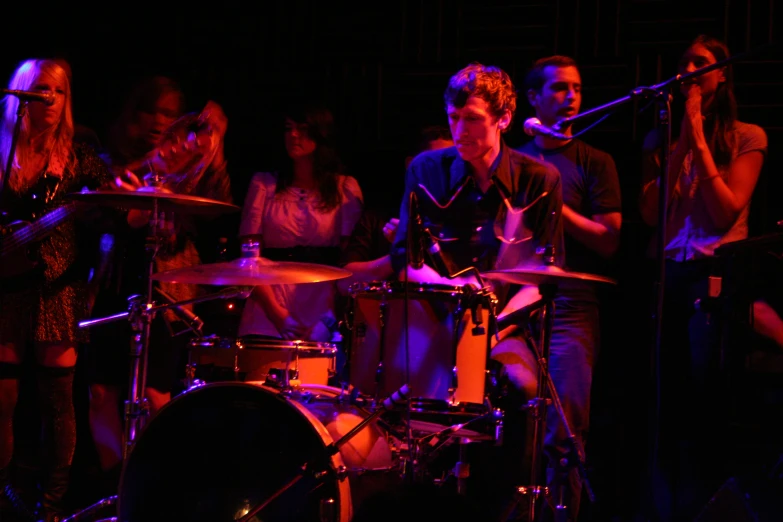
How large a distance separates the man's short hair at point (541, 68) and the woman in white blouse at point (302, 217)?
120 cm

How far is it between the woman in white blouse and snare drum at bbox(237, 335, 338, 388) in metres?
0.73

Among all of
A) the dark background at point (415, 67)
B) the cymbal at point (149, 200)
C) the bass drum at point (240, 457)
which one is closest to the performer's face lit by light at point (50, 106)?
the cymbal at point (149, 200)

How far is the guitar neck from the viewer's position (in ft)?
13.4

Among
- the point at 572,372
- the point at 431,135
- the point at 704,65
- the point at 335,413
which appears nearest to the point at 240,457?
the point at 335,413

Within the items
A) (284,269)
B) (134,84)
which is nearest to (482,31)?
(134,84)

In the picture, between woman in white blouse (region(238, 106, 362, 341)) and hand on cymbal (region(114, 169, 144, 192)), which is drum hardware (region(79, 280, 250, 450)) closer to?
hand on cymbal (region(114, 169, 144, 192))

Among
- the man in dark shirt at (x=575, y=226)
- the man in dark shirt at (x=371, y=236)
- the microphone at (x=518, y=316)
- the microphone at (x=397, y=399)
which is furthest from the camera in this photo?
the man in dark shirt at (x=371, y=236)

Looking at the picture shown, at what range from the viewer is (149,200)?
3.77m

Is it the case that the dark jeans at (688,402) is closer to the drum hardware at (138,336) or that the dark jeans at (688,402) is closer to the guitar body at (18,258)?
the drum hardware at (138,336)

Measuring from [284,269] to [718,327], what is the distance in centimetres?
199

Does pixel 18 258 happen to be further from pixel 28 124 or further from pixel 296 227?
pixel 296 227

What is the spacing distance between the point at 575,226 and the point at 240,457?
2020mm

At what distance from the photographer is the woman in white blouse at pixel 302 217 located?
4789 mm

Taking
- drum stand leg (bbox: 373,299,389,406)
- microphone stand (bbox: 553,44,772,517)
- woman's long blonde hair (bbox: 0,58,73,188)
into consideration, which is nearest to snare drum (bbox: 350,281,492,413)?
drum stand leg (bbox: 373,299,389,406)
